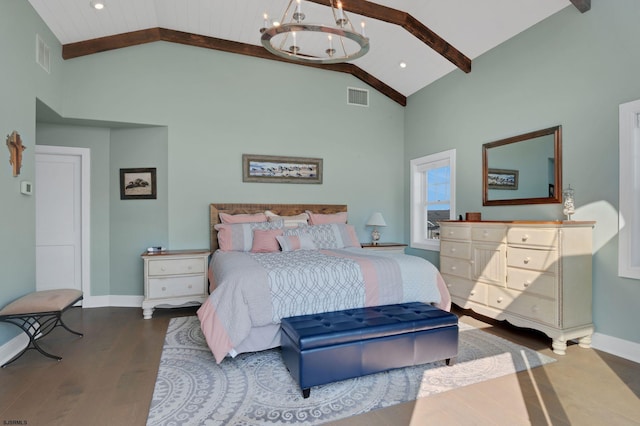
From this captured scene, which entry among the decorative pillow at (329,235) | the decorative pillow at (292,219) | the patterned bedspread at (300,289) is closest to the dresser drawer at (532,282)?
the patterned bedspread at (300,289)

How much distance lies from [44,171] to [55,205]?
1.48ft

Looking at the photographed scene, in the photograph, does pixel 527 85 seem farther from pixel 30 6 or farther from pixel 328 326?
pixel 30 6

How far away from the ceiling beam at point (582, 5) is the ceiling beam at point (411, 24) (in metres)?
1.37

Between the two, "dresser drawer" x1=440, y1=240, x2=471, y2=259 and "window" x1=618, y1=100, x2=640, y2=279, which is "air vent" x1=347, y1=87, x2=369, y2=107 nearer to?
"dresser drawer" x1=440, y1=240, x2=471, y2=259

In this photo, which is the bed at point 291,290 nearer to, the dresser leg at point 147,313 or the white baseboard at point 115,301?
the dresser leg at point 147,313

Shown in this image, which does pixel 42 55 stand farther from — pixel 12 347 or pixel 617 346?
pixel 617 346

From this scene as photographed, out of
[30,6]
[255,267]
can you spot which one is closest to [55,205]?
[30,6]

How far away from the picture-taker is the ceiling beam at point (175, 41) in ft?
13.4

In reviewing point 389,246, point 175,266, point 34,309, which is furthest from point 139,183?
point 389,246

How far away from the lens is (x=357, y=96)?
557 cm

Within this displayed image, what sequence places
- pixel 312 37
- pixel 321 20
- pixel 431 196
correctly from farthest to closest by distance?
1. pixel 431 196
2. pixel 312 37
3. pixel 321 20

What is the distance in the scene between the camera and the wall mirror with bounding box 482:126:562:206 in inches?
135

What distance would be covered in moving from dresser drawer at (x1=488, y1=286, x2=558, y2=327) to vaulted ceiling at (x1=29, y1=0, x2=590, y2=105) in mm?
2635

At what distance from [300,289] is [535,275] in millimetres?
2123
